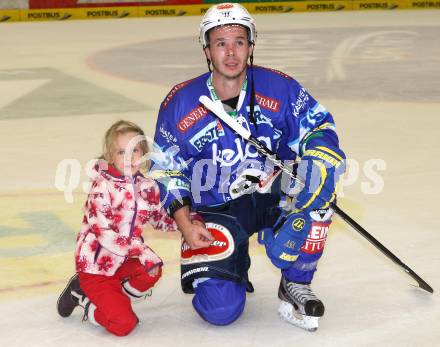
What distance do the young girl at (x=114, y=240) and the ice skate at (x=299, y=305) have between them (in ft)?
1.75

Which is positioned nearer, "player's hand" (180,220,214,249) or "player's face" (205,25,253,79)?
"player's hand" (180,220,214,249)

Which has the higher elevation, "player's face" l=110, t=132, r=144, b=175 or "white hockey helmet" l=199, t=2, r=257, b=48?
"white hockey helmet" l=199, t=2, r=257, b=48

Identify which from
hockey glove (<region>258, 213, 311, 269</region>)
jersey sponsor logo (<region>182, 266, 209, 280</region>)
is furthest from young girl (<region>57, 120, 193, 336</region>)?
hockey glove (<region>258, 213, 311, 269</region>)

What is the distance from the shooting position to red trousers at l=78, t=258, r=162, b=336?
352cm

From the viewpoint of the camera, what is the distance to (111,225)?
3621 millimetres

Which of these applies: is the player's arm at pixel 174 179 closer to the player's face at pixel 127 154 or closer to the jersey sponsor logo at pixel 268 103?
the player's face at pixel 127 154

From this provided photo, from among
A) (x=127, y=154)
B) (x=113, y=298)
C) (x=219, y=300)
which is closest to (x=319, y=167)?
(x=219, y=300)

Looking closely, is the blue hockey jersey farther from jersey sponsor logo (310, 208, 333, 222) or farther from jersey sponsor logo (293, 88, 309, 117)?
jersey sponsor logo (310, 208, 333, 222)

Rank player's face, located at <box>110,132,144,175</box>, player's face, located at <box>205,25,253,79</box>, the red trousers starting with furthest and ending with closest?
player's face, located at <box>205,25,253,79</box> → player's face, located at <box>110,132,144,175</box> → the red trousers

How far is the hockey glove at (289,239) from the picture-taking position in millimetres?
3654

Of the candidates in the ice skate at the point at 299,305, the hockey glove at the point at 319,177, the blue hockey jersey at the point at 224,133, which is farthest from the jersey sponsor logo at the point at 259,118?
the ice skate at the point at 299,305

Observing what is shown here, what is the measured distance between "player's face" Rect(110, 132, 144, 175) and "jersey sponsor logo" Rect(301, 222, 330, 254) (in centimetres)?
74

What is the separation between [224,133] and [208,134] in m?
0.07

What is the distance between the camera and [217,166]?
12.6ft
